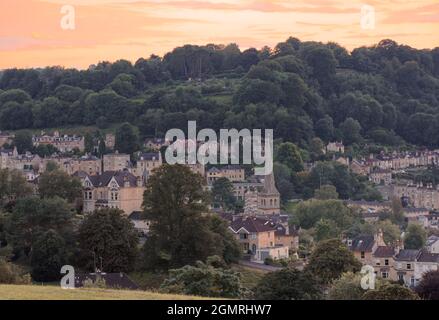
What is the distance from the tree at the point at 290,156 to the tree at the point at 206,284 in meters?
50.7

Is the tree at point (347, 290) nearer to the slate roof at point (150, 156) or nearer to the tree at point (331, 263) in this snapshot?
the tree at point (331, 263)

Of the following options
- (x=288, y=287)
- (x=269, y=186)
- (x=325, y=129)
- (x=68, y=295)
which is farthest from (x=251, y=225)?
(x=325, y=129)

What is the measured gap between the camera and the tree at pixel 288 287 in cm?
3003

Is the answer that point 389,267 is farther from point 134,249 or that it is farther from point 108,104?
point 108,104

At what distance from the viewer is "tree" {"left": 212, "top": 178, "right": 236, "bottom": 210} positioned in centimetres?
6781

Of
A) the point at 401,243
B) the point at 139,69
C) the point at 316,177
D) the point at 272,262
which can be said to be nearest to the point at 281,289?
the point at 272,262

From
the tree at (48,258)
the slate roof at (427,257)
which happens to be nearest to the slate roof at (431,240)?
the slate roof at (427,257)

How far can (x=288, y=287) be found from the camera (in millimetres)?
30297

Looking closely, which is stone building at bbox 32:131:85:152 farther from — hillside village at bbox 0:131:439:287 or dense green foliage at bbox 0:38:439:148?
dense green foliage at bbox 0:38:439:148

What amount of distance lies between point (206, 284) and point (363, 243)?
19.4 metres

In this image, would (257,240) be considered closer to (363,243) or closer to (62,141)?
(363,243)

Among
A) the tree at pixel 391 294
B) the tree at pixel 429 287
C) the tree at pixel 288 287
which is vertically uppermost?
the tree at pixel 391 294

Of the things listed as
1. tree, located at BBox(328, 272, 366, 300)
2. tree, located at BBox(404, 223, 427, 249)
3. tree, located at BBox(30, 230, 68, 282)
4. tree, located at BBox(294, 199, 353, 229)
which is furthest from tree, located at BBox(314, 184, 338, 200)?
tree, located at BBox(328, 272, 366, 300)
